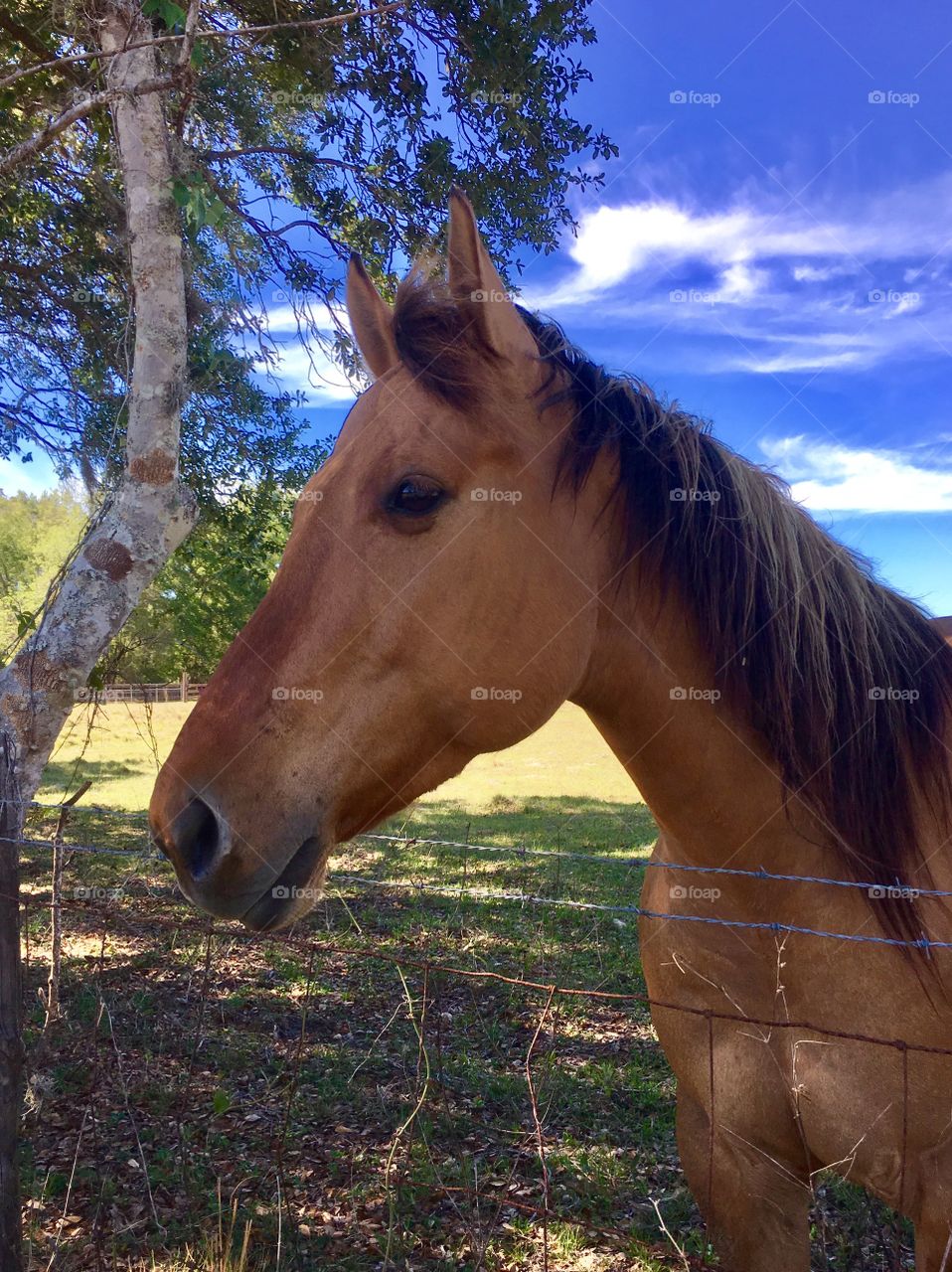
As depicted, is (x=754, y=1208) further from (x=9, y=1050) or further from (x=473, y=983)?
(x=473, y=983)

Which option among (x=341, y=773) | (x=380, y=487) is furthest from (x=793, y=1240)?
(x=380, y=487)

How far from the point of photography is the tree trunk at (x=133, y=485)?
3.55 metres

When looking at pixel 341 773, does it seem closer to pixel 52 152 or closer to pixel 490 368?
pixel 490 368

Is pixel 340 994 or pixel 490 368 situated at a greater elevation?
pixel 490 368

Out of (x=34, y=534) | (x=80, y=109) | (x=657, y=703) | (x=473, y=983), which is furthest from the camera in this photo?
(x=34, y=534)

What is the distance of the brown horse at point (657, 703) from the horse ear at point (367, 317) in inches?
9.1

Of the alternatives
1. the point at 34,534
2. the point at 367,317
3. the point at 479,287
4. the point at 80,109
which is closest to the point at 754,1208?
the point at 479,287

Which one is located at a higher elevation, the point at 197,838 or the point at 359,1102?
the point at 197,838

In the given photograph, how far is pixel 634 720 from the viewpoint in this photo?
6.16 feet

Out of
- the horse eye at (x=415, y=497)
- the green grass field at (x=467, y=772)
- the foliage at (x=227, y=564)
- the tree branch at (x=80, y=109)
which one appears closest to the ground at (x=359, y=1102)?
the horse eye at (x=415, y=497)

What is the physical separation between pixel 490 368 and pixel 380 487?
436 millimetres

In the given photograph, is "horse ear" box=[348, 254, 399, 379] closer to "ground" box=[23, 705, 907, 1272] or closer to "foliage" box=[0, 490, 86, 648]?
"ground" box=[23, 705, 907, 1272]

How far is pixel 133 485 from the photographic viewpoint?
3938mm

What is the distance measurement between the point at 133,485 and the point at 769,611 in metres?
3.34
